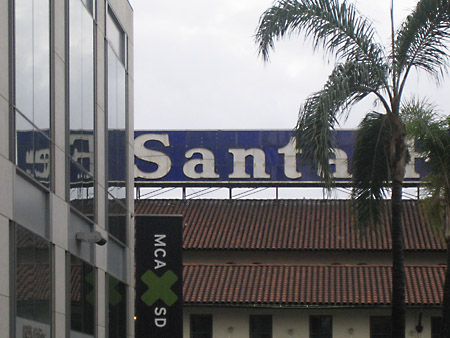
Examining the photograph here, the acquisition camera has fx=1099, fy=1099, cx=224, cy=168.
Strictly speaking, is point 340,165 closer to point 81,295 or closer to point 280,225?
point 280,225

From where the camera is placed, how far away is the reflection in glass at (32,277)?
19.9 m

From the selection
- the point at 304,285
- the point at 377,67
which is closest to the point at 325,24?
the point at 377,67

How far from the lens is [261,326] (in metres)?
48.1

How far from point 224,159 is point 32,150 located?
3488cm

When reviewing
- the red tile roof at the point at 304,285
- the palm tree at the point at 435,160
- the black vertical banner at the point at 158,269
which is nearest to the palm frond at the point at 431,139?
the palm tree at the point at 435,160

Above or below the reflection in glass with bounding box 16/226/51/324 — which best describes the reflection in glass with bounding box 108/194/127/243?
above

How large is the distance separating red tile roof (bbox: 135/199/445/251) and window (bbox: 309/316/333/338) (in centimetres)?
434

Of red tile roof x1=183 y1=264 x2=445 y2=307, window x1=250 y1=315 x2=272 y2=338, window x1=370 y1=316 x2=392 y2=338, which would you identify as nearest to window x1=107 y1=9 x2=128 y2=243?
red tile roof x1=183 y1=264 x2=445 y2=307

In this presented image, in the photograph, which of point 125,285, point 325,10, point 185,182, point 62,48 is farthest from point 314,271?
point 62,48

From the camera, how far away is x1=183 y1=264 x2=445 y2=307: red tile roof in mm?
46719

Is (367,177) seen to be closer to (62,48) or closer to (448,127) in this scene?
(448,127)

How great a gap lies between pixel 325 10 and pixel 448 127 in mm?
5430

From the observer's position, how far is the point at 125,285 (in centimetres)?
3197

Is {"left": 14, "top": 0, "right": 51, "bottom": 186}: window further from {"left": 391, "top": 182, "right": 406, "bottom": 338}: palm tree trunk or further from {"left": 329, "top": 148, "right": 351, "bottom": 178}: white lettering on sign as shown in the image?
{"left": 329, "top": 148, "right": 351, "bottom": 178}: white lettering on sign
